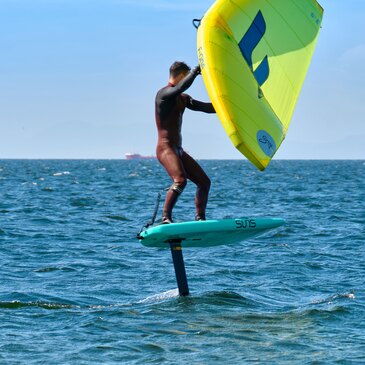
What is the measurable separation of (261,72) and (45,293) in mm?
5039

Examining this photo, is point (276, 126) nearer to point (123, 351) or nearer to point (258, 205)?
point (123, 351)

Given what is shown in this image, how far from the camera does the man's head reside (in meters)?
12.4

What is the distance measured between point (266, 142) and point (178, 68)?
1.52 m

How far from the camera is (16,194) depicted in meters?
47.8

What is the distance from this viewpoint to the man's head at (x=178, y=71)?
12.4 m

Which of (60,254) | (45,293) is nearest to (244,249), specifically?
(60,254)

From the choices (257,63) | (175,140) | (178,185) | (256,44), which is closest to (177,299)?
(178,185)

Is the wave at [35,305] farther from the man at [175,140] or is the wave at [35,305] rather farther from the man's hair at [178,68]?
the man's hair at [178,68]

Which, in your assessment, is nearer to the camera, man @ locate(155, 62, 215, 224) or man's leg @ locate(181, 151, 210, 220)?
man @ locate(155, 62, 215, 224)

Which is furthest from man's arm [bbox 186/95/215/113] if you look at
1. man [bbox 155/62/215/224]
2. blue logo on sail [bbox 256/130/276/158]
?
blue logo on sail [bbox 256/130/276/158]

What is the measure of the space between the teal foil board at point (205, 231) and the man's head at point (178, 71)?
1913mm

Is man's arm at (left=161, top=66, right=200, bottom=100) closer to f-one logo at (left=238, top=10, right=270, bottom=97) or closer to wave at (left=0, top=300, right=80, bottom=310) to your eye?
f-one logo at (left=238, top=10, right=270, bottom=97)

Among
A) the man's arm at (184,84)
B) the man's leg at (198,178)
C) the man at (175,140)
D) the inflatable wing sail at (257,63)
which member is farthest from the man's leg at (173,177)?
the inflatable wing sail at (257,63)

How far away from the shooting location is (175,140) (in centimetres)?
1270
